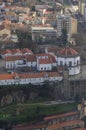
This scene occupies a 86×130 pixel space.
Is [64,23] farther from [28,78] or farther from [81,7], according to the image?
[28,78]

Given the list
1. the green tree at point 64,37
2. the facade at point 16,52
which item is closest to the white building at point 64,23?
the green tree at point 64,37

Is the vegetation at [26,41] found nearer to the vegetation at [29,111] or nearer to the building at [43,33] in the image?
the building at [43,33]

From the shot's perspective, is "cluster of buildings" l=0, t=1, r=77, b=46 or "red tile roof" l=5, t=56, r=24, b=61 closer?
"red tile roof" l=5, t=56, r=24, b=61

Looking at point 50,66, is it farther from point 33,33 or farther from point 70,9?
point 70,9

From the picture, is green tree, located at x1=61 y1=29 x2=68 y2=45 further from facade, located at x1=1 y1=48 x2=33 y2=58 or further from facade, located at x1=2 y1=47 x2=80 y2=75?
facade, located at x1=2 y1=47 x2=80 y2=75

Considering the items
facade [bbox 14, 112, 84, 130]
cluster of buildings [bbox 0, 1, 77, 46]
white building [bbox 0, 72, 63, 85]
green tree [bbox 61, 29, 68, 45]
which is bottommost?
facade [bbox 14, 112, 84, 130]

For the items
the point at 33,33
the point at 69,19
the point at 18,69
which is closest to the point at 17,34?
the point at 33,33

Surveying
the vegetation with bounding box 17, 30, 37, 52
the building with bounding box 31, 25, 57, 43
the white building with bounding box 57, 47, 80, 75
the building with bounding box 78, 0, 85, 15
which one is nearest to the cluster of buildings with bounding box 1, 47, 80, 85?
the white building with bounding box 57, 47, 80, 75
